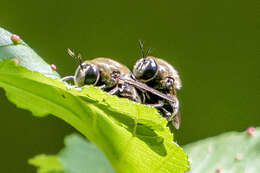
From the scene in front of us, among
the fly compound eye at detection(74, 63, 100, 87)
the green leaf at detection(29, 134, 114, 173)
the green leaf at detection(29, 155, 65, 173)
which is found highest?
the fly compound eye at detection(74, 63, 100, 87)

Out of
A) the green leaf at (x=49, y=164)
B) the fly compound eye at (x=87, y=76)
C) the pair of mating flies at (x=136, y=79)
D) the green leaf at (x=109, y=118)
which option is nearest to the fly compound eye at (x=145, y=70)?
the pair of mating flies at (x=136, y=79)

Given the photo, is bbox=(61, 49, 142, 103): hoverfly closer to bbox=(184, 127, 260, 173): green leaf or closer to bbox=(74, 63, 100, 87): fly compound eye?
bbox=(74, 63, 100, 87): fly compound eye

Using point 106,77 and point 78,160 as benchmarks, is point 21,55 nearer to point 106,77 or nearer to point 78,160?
point 106,77

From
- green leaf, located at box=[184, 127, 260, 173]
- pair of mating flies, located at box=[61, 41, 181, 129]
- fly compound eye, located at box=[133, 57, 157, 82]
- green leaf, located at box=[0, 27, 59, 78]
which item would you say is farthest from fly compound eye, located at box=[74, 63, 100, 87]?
green leaf, located at box=[184, 127, 260, 173]

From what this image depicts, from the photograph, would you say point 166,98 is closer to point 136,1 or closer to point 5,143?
point 5,143

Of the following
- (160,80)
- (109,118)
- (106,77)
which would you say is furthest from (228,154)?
(109,118)

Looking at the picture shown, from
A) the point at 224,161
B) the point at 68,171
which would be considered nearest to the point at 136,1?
the point at 68,171
